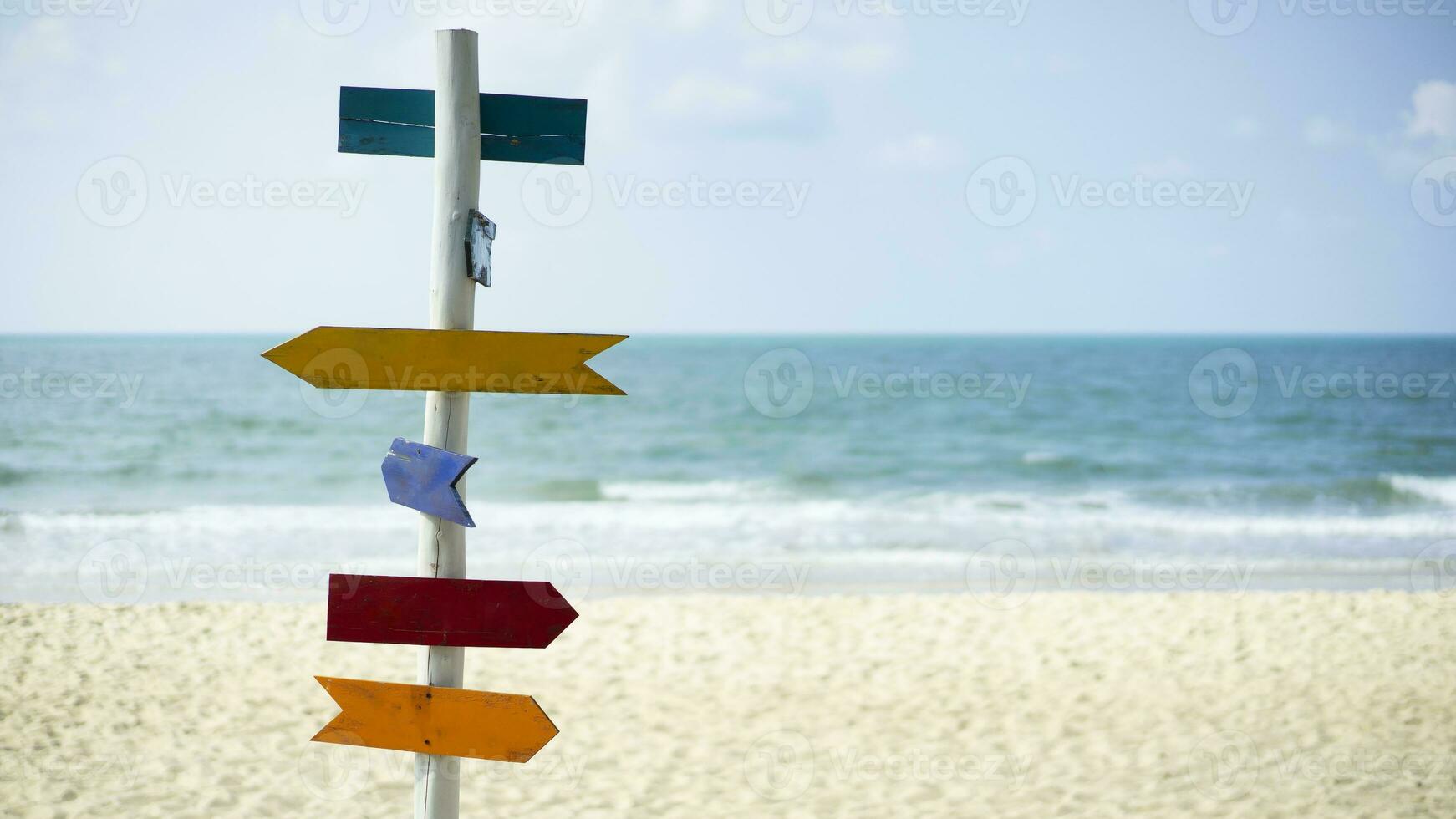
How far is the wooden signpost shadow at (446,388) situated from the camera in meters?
2.34

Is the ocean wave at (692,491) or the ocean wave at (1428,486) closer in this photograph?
the ocean wave at (1428,486)

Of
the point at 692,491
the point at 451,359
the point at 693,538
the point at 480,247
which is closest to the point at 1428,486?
the point at 692,491

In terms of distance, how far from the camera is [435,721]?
2436 mm

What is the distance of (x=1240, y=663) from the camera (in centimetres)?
645

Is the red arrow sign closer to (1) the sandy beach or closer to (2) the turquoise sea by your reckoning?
(1) the sandy beach

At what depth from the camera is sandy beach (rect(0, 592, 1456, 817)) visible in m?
4.46

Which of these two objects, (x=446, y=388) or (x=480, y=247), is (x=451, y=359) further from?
(x=480, y=247)

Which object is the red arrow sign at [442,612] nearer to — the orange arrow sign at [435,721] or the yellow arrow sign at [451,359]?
the orange arrow sign at [435,721]

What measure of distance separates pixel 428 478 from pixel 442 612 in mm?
342

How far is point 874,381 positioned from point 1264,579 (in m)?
26.6

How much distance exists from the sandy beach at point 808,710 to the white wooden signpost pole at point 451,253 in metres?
2.30

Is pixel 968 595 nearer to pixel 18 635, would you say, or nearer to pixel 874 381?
pixel 18 635

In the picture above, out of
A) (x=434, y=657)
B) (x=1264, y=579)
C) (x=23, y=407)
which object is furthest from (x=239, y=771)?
(x=23, y=407)

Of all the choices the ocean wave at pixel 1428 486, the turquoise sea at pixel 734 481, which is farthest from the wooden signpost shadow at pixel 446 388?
the ocean wave at pixel 1428 486
